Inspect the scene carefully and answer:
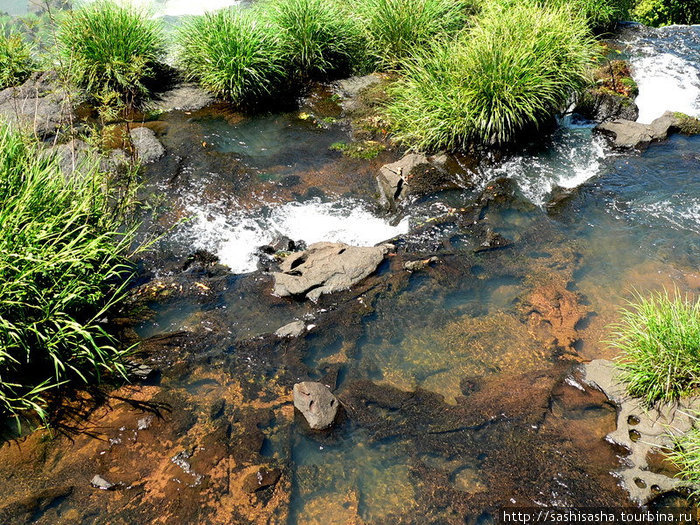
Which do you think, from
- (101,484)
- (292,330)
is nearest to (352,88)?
(292,330)

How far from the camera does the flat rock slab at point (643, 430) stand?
4.31 m

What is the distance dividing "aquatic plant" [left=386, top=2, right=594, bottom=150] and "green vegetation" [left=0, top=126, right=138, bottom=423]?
5439mm

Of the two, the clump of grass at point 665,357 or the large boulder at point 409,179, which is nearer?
the clump of grass at point 665,357

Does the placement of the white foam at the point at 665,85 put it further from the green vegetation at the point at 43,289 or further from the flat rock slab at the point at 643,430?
the green vegetation at the point at 43,289

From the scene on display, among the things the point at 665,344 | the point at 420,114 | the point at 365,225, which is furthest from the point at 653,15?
the point at 665,344

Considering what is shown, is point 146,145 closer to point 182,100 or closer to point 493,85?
point 182,100

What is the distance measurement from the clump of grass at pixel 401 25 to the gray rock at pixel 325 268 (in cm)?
561

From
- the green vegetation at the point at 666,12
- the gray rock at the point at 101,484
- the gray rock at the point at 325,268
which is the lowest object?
the gray rock at the point at 101,484

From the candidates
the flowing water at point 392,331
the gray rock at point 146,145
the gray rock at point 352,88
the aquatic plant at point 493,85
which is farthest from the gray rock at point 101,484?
the gray rock at point 352,88

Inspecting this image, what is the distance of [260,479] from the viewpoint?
433cm

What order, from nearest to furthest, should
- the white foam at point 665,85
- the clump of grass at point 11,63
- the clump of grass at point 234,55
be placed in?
the clump of grass at point 234,55
the clump of grass at point 11,63
the white foam at point 665,85

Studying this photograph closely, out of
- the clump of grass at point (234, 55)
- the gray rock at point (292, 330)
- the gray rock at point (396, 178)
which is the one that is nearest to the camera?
the gray rock at point (292, 330)

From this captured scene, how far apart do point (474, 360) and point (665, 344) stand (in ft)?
5.75

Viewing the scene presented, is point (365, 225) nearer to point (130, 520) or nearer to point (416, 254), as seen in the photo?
point (416, 254)
